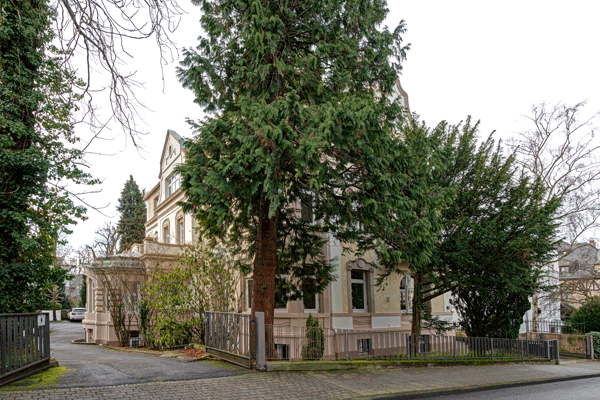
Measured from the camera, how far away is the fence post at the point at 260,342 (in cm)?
1062

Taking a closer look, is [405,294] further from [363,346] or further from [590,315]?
[590,315]

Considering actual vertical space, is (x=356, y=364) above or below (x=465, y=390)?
above

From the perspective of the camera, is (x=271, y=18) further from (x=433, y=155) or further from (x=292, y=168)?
(x=433, y=155)

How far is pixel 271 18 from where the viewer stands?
10852 mm

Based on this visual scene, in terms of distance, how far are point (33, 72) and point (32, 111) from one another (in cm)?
89

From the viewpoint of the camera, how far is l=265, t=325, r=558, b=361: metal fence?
1352 cm

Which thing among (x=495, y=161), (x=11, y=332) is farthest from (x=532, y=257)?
(x=11, y=332)

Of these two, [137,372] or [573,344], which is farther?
[573,344]

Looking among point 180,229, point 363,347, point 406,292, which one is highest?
point 180,229

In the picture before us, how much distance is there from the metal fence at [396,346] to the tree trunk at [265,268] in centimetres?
76

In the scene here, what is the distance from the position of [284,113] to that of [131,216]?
49.1 meters

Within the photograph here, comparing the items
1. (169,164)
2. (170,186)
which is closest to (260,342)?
(169,164)

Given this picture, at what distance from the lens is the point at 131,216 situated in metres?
55.5

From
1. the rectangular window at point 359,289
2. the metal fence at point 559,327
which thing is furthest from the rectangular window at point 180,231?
the metal fence at point 559,327
